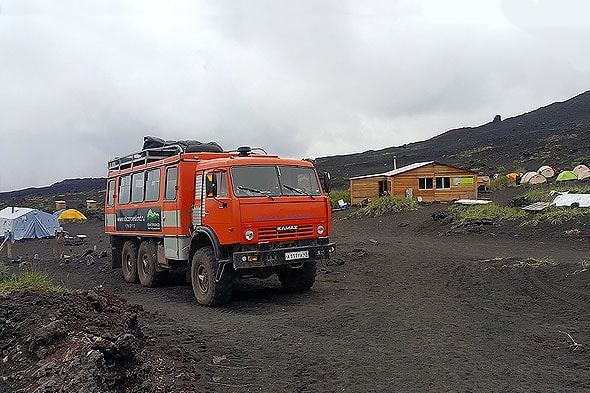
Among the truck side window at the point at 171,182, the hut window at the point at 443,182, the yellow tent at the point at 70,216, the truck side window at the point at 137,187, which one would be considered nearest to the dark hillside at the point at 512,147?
the hut window at the point at 443,182

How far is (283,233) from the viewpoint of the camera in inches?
408

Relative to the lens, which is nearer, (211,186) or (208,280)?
(211,186)

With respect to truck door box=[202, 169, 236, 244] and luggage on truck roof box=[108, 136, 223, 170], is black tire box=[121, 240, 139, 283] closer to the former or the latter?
luggage on truck roof box=[108, 136, 223, 170]

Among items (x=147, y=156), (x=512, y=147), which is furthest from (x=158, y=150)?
(x=512, y=147)

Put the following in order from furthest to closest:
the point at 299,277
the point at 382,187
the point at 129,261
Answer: the point at 382,187, the point at 129,261, the point at 299,277

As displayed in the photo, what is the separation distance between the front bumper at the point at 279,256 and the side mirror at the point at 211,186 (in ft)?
4.10

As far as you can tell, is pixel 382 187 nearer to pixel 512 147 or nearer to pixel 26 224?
pixel 26 224

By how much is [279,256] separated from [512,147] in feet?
254

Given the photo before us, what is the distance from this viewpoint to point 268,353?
7.09m

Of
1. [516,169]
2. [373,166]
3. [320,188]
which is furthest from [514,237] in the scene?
[373,166]

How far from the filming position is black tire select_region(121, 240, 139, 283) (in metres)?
14.9

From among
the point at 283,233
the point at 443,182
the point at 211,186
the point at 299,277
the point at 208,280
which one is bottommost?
the point at 299,277

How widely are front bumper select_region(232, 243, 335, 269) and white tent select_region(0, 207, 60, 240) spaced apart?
3078 centimetres

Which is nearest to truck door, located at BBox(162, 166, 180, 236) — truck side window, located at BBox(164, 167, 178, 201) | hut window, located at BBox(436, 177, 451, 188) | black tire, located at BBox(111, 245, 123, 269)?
truck side window, located at BBox(164, 167, 178, 201)
